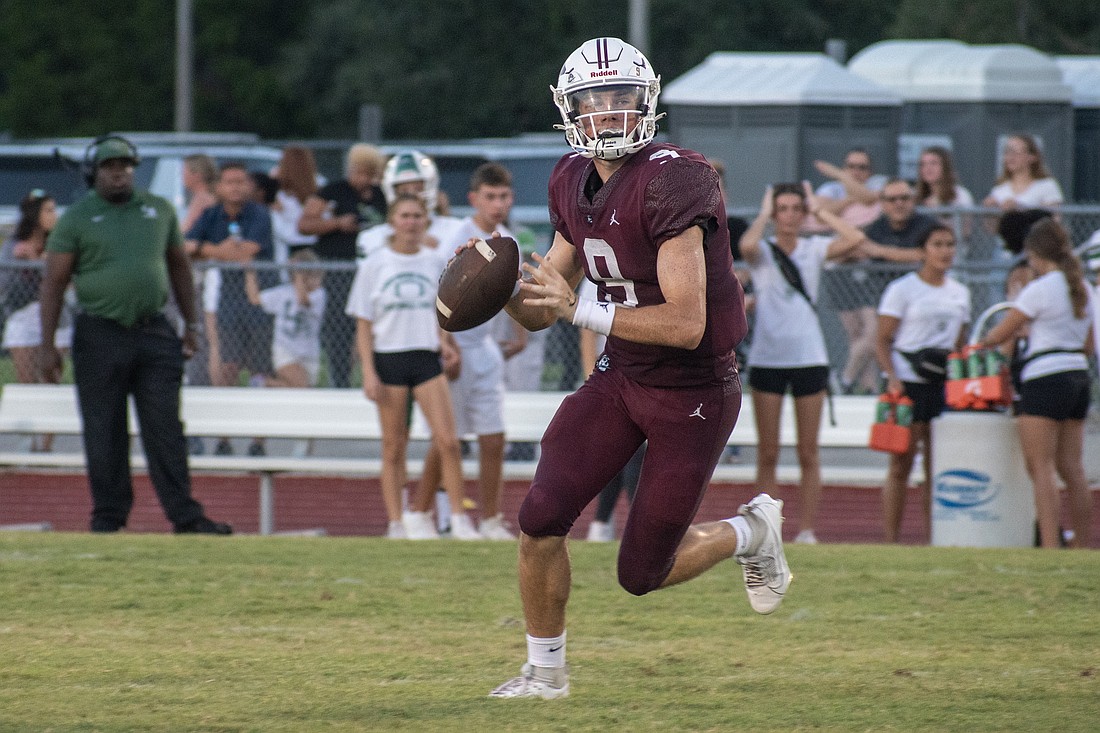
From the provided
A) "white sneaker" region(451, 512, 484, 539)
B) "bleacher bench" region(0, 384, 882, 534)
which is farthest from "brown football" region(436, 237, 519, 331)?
"bleacher bench" region(0, 384, 882, 534)

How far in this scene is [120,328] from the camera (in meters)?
9.57

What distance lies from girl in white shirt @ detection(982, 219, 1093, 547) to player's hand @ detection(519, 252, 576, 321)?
4.69m

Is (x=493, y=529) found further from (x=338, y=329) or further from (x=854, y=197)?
(x=854, y=197)

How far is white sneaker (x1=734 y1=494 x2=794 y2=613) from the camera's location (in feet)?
20.0

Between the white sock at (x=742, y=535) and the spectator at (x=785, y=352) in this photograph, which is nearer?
the white sock at (x=742, y=535)

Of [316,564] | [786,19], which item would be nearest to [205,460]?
[316,564]

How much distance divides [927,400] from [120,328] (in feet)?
14.3

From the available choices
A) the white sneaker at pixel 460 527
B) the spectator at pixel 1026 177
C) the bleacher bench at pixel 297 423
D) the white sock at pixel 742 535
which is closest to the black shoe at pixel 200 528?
the bleacher bench at pixel 297 423

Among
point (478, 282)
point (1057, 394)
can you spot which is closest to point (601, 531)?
point (1057, 394)

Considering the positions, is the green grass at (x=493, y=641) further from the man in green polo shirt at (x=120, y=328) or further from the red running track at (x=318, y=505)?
the red running track at (x=318, y=505)

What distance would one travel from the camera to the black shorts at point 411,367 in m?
9.48

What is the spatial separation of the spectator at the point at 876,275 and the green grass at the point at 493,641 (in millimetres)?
2750

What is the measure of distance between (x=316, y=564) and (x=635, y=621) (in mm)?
2023

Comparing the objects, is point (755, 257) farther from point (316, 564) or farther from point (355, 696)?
point (355, 696)
